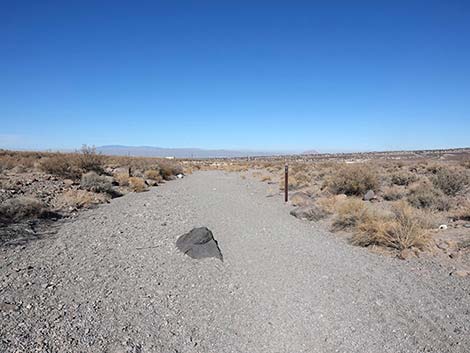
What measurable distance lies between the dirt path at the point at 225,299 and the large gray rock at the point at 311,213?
287cm

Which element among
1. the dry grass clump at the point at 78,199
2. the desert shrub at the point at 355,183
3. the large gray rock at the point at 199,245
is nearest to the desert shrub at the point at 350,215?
the large gray rock at the point at 199,245

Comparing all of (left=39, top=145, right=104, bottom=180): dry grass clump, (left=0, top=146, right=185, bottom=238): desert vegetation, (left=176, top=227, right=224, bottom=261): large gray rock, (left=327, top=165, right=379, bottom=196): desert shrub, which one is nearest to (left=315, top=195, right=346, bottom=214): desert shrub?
(left=327, top=165, right=379, bottom=196): desert shrub

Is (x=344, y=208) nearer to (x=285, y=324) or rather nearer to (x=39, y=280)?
(x=285, y=324)

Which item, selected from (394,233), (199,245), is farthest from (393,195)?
(199,245)

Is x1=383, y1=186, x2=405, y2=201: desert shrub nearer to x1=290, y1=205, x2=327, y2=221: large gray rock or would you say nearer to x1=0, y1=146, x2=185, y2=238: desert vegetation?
x1=290, y1=205, x2=327, y2=221: large gray rock

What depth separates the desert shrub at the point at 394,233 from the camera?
25.1 feet

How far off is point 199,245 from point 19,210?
6124mm

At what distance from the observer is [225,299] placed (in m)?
5.24

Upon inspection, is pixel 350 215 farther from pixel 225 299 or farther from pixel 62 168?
pixel 62 168

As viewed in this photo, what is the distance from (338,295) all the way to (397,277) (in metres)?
1.45

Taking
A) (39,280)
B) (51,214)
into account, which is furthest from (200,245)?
(51,214)

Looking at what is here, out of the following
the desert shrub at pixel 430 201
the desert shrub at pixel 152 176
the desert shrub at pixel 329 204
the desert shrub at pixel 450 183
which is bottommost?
the desert shrub at pixel 152 176

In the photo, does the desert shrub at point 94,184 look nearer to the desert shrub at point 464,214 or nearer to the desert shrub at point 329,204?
the desert shrub at point 329,204

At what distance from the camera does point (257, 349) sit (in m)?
3.95
